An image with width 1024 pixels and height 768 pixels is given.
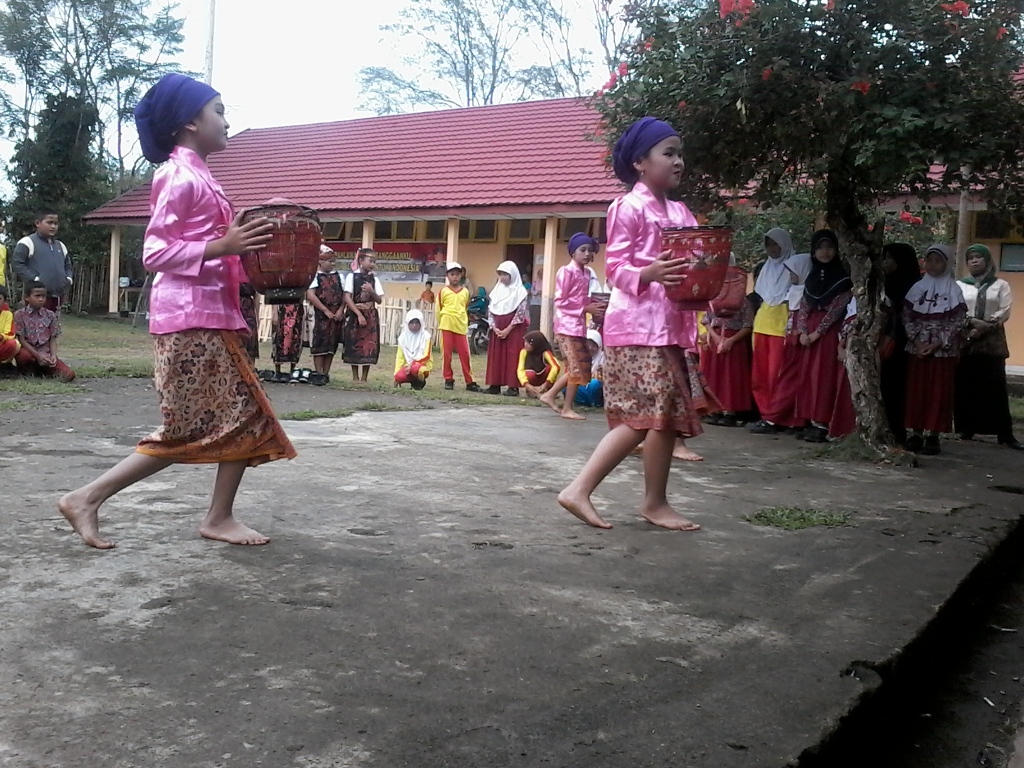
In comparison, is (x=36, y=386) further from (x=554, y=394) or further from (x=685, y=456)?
(x=685, y=456)

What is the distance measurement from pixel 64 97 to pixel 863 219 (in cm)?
2452

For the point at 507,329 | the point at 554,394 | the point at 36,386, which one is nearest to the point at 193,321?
the point at 554,394

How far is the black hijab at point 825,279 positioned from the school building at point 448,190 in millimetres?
8933

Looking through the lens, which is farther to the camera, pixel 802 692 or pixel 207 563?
pixel 207 563

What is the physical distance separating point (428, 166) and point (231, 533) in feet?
59.3

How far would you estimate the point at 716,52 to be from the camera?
19.8 feet

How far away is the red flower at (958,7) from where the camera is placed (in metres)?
5.43

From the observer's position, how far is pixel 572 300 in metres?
8.95

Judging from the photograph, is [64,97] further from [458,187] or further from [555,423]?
[555,423]

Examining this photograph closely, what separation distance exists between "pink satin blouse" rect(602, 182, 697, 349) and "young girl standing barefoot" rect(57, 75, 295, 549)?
143cm

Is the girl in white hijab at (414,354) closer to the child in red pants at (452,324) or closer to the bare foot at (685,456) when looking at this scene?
the child in red pants at (452,324)

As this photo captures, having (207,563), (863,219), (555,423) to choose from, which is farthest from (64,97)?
(207,563)

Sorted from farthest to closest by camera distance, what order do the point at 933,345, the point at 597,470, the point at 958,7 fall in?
the point at 933,345
the point at 958,7
the point at 597,470

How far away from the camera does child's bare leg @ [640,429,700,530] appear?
409 cm
